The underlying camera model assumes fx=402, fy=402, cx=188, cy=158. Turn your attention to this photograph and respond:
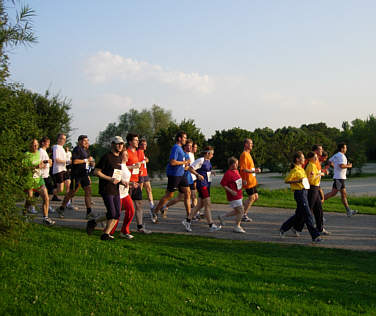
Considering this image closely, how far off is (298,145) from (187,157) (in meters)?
34.9

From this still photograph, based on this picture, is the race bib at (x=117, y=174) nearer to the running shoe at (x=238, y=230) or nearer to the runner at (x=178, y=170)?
the runner at (x=178, y=170)

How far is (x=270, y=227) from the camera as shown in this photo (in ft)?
31.9

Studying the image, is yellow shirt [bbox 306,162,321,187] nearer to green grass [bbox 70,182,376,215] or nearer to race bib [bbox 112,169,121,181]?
green grass [bbox 70,182,376,215]

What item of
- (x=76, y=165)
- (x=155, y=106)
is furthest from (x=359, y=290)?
(x=155, y=106)

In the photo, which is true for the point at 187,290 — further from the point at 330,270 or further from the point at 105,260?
the point at 330,270

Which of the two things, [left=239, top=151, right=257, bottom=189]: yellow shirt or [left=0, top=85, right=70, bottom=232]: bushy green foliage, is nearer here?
[left=0, top=85, right=70, bottom=232]: bushy green foliage

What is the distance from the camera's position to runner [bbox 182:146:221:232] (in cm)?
894

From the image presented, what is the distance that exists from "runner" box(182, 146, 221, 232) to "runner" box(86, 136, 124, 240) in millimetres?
2268

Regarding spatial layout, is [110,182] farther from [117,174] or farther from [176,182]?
[176,182]

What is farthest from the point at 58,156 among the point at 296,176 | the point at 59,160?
the point at 296,176

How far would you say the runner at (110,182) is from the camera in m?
6.98

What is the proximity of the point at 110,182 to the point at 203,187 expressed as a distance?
269 cm

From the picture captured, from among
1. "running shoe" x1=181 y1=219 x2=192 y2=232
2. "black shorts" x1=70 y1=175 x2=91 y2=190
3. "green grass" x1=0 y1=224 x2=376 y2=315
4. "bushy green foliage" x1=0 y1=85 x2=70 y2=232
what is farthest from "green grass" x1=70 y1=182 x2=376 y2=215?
"bushy green foliage" x1=0 y1=85 x2=70 y2=232

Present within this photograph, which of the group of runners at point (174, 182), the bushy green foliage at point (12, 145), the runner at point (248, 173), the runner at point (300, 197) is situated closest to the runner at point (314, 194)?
the group of runners at point (174, 182)
